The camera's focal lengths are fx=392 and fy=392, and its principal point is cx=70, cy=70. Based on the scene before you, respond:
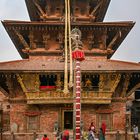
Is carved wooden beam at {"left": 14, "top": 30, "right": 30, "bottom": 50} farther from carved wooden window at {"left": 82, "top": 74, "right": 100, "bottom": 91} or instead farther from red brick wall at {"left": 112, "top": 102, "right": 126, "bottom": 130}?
red brick wall at {"left": 112, "top": 102, "right": 126, "bottom": 130}

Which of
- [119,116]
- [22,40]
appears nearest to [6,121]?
[22,40]

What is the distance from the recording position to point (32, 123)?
Answer: 85.3 feet

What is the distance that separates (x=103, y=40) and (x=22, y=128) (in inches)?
324

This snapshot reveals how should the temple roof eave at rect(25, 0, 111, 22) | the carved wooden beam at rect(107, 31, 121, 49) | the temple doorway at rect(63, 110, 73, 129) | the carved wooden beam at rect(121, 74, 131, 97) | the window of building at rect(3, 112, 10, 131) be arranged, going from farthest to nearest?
1. the window of building at rect(3, 112, 10, 131)
2. the temple roof eave at rect(25, 0, 111, 22)
3. the carved wooden beam at rect(107, 31, 121, 49)
4. the temple doorway at rect(63, 110, 73, 129)
5. the carved wooden beam at rect(121, 74, 131, 97)

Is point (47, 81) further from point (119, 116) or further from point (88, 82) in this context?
point (119, 116)

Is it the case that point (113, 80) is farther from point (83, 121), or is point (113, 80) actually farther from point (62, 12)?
point (62, 12)

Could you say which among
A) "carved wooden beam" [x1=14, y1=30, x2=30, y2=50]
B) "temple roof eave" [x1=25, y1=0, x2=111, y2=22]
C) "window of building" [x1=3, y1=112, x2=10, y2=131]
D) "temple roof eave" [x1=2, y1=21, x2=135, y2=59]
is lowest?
"window of building" [x1=3, y1=112, x2=10, y2=131]

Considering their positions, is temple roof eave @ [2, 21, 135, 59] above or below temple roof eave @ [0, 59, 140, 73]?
above

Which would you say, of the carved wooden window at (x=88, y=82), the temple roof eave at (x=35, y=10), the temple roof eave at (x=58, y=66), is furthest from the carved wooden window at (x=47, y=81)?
the temple roof eave at (x=35, y=10)

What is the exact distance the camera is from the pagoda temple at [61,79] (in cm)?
2506

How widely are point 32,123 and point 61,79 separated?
3.52m

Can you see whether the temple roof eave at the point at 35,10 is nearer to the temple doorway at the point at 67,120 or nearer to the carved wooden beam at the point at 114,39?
the carved wooden beam at the point at 114,39

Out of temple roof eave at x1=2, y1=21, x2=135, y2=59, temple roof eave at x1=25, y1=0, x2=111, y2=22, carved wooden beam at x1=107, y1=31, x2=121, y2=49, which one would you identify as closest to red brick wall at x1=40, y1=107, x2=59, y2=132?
temple roof eave at x1=2, y1=21, x2=135, y2=59

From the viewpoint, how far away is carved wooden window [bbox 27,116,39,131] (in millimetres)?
25906
